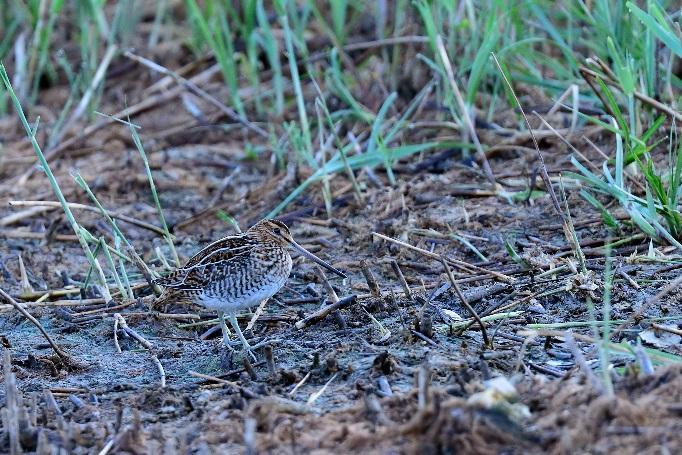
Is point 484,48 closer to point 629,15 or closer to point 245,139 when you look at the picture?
point 629,15

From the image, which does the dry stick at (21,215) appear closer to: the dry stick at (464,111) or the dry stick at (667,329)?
the dry stick at (464,111)

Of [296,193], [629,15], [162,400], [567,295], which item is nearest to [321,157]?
[296,193]

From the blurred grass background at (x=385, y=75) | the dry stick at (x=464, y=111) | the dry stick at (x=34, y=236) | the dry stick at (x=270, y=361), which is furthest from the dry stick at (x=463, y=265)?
the dry stick at (x=34, y=236)

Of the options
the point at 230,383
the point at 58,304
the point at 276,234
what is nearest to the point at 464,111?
the point at 276,234

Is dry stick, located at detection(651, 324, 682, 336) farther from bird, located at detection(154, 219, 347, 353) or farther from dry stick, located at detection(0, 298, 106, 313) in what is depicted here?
dry stick, located at detection(0, 298, 106, 313)

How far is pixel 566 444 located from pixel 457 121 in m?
4.23

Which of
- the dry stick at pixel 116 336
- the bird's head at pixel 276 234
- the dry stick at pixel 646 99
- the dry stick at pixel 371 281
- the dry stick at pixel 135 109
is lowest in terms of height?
the dry stick at pixel 135 109

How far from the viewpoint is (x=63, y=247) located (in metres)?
7.22

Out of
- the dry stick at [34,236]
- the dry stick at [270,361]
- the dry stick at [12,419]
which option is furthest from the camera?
the dry stick at [34,236]

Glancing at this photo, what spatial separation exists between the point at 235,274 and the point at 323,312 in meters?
0.48

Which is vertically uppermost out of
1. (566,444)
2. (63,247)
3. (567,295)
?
(566,444)

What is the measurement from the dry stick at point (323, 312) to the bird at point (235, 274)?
0.59 feet

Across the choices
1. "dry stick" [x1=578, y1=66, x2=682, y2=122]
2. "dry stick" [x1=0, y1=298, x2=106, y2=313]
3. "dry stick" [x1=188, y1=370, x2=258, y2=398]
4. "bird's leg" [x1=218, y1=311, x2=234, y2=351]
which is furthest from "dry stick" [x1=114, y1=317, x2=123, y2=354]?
"dry stick" [x1=578, y1=66, x2=682, y2=122]

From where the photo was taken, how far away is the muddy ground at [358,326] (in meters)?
3.65
